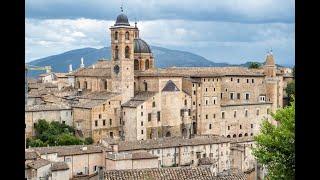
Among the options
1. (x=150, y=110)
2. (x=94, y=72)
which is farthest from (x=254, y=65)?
(x=150, y=110)

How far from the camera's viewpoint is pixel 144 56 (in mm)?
38406


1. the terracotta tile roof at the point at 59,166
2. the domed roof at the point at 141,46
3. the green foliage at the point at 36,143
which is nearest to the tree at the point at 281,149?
the terracotta tile roof at the point at 59,166

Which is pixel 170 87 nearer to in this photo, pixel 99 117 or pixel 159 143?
pixel 99 117

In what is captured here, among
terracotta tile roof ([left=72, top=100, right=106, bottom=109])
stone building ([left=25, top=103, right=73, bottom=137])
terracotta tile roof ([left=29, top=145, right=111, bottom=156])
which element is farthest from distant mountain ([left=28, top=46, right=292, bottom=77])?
terracotta tile roof ([left=29, top=145, right=111, bottom=156])

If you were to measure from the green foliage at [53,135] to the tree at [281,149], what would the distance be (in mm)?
20617

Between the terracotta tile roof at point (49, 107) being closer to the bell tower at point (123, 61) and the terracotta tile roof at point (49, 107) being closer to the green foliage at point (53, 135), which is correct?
the green foliage at point (53, 135)

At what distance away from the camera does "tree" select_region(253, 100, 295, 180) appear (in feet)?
28.7

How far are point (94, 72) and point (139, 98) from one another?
5.28m

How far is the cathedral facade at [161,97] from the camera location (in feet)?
111

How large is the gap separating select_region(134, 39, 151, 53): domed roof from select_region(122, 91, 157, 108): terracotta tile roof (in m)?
3.88

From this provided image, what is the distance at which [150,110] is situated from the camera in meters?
34.2
